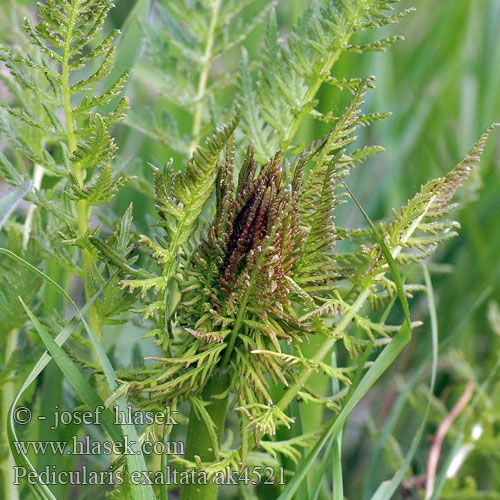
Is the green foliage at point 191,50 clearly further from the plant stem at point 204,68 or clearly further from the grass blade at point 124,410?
the grass blade at point 124,410

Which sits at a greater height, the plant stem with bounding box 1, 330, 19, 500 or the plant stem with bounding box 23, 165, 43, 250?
the plant stem with bounding box 23, 165, 43, 250

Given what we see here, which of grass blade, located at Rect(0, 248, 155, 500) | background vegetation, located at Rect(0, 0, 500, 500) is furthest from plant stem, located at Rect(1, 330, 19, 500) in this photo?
grass blade, located at Rect(0, 248, 155, 500)

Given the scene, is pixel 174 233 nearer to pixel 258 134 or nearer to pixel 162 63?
pixel 258 134

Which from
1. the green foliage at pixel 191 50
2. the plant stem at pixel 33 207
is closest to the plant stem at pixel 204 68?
the green foliage at pixel 191 50

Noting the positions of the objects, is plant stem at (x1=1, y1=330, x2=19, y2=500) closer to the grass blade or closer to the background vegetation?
the background vegetation

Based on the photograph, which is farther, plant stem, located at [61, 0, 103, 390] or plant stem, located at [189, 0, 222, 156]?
plant stem, located at [189, 0, 222, 156]

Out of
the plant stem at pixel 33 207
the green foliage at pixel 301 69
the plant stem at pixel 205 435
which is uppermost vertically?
the green foliage at pixel 301 69

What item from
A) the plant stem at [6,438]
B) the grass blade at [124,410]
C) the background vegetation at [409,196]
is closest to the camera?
the grass blade at [124,410]
